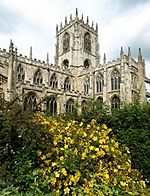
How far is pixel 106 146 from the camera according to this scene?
17.5 feet

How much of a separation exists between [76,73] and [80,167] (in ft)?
152

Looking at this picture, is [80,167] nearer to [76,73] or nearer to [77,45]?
[76,73]

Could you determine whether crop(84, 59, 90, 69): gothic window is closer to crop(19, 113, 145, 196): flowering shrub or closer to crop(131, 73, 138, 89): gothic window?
crop(131, 73, 138, 89): gothic window

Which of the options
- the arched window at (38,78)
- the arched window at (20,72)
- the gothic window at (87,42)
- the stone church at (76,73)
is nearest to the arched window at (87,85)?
the stone church at (76,73)

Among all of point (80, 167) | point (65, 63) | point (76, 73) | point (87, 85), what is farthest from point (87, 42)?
point (80, 167)

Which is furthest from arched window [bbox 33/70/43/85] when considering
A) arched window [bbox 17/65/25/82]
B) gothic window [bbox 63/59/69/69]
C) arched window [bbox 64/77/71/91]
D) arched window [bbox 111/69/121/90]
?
arched window [bbox 111/69/121/90]

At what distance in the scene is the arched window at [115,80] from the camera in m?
43.7

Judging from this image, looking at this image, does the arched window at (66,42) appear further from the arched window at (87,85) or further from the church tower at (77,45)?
the arched window at (87,85)

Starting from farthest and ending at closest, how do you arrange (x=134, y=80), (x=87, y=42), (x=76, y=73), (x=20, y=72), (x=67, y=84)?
(x=87, y=42) < (x=76, y=73) < (x=67, y=84) < (x=134, y=80) < (x=20, y=72)

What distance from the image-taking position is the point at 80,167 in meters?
4.89

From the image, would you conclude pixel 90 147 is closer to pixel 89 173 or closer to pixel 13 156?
pixel 89 173

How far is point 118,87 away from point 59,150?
129 ft

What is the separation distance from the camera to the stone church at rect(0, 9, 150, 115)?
118 ft

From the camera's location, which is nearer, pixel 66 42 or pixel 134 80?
pixel 134 80
